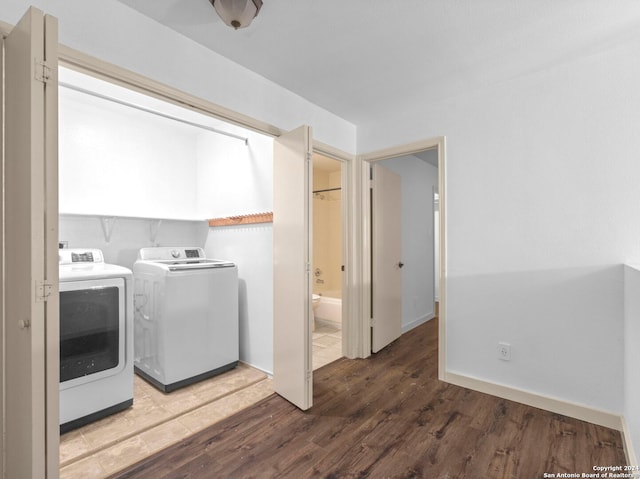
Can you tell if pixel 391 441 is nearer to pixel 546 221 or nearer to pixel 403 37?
pixel 546 221

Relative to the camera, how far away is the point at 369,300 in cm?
319

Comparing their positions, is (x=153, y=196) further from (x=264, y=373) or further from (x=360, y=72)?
(x=360, y=72)

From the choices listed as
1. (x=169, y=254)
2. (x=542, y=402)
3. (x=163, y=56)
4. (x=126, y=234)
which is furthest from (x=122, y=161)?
(x=542, y=402)

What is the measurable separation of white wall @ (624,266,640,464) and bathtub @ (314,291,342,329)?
2.97 m

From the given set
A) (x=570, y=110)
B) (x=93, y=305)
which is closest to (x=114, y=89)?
(x=93, y=305)

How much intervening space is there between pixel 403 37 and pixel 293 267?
1.57 metres

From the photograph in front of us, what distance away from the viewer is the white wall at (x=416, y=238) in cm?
396

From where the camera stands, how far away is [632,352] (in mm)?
1584

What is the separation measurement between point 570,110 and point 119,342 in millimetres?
3384

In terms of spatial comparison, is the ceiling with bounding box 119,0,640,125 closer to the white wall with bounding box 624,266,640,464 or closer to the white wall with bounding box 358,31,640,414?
the white wall with bounding box 358,31,640,414

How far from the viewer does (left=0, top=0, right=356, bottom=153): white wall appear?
1.44 m

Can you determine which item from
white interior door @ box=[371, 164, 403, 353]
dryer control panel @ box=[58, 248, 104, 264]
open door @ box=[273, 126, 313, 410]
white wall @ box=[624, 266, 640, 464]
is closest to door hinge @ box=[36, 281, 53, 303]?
open door @ box=[273, 126, 313, 410]

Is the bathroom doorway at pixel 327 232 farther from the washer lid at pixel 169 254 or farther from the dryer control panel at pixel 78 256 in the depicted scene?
the dryer control panel at pixel 78 256

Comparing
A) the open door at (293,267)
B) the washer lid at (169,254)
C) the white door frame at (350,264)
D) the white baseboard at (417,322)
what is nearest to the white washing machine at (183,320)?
the washer lid at (169,254)
